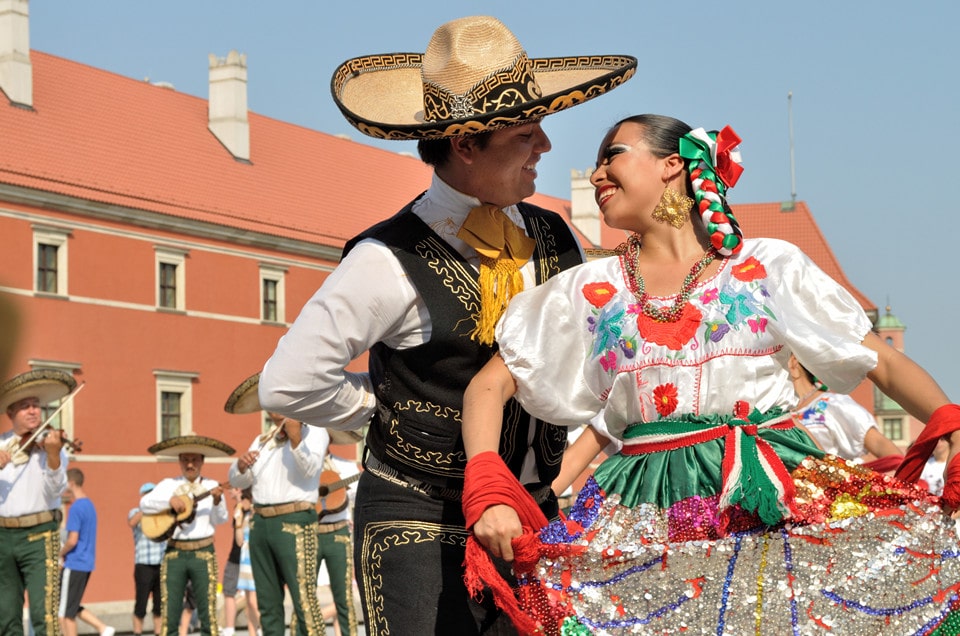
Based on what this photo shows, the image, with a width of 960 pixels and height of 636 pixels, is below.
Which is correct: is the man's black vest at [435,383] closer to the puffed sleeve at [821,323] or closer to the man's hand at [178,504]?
the puffed sleeve at [821,323]

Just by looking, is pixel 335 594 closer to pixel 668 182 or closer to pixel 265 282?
pixel 668 182

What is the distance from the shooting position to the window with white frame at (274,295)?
43.1 m

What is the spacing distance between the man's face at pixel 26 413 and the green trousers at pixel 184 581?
295 cm

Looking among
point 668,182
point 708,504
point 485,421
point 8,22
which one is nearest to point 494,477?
point 485,421

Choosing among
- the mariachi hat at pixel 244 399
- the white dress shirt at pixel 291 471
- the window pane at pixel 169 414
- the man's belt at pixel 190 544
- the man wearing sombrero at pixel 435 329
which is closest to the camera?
the man wearing sombrero at pixel 435 329

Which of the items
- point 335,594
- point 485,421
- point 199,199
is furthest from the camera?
point 199,199

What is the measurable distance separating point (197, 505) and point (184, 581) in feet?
2.60

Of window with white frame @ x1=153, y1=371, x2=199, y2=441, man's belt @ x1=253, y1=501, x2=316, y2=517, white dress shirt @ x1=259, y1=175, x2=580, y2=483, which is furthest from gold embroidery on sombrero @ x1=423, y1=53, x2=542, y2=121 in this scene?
window with white frame @ x1=153, y1=371, x2=199, y2=441

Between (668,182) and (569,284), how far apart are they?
0.38 metres

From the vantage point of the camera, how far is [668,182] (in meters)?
4.23

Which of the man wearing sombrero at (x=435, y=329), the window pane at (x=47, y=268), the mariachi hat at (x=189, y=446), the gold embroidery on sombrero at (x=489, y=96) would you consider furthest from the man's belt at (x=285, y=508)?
the window pane at (x=47, y=268)

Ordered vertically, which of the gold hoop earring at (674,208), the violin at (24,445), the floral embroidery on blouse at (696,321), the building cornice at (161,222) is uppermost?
the building cornice at (161,222)

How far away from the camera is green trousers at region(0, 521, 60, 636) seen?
43.3 ft

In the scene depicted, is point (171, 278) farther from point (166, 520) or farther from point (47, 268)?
point (166, 520)
